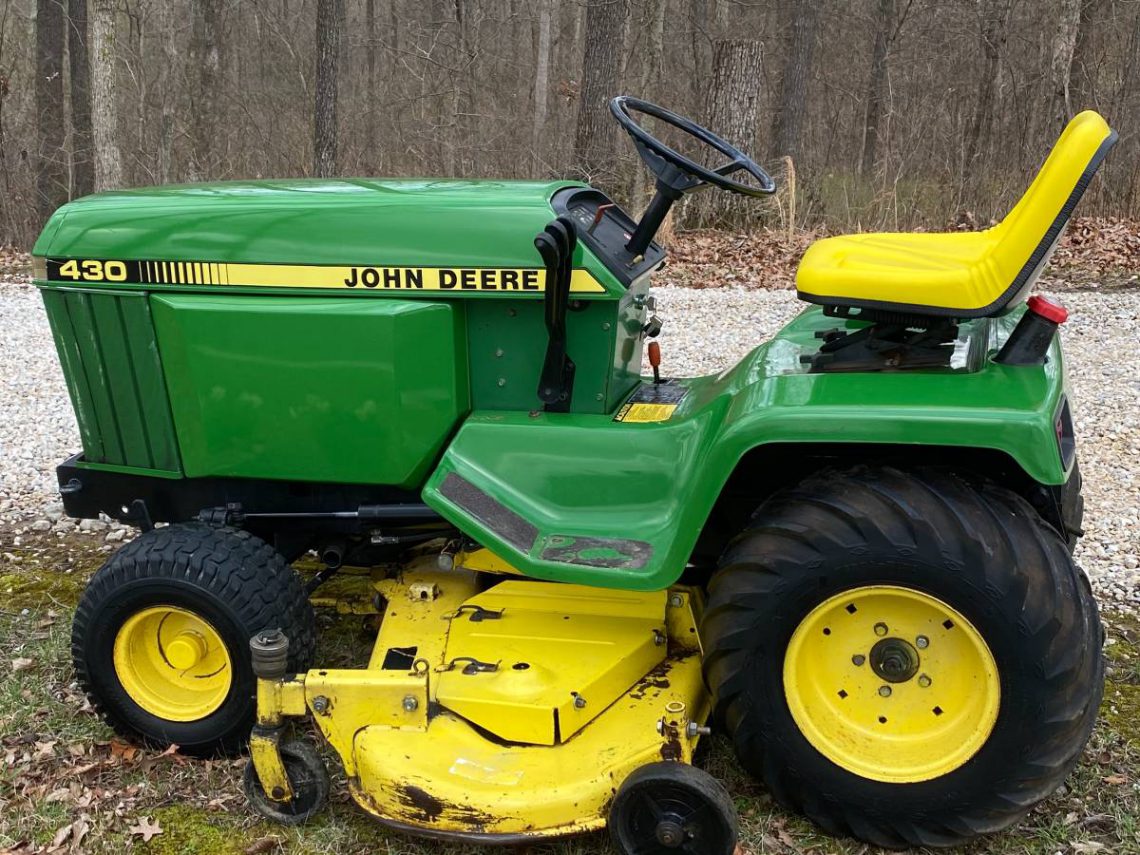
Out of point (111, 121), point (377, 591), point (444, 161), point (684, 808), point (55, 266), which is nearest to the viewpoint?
point (684, 808)

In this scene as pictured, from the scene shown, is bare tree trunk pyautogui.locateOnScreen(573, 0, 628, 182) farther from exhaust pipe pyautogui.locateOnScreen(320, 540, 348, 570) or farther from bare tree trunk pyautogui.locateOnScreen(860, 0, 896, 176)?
exhaust pipe pyautogui.locateOnScreen(320, 540, 348, 570)

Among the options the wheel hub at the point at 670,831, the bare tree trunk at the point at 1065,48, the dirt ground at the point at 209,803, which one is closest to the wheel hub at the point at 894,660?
the dirt ground at the point at 209,803

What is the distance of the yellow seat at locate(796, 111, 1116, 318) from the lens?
225 centimetres

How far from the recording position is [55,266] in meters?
2.92

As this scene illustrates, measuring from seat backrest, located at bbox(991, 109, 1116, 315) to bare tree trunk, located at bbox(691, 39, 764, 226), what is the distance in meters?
7.77

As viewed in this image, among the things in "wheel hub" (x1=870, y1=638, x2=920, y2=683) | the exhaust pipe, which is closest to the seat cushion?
"wheel hub" (x1=870, y1=638, x2=920, y2=683)

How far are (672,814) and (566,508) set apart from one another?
2.60 feet

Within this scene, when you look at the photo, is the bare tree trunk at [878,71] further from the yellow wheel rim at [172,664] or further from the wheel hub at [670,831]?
the wheel hub at [670,831]

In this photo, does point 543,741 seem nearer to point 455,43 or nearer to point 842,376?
point 842,376

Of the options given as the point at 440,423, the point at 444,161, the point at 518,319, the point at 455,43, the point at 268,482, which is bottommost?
the point at 444,161

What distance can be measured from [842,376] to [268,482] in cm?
162

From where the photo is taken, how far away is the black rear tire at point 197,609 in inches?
107

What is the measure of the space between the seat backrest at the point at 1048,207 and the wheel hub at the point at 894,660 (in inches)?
31.1

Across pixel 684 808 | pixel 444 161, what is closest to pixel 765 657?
pixel 684 808
